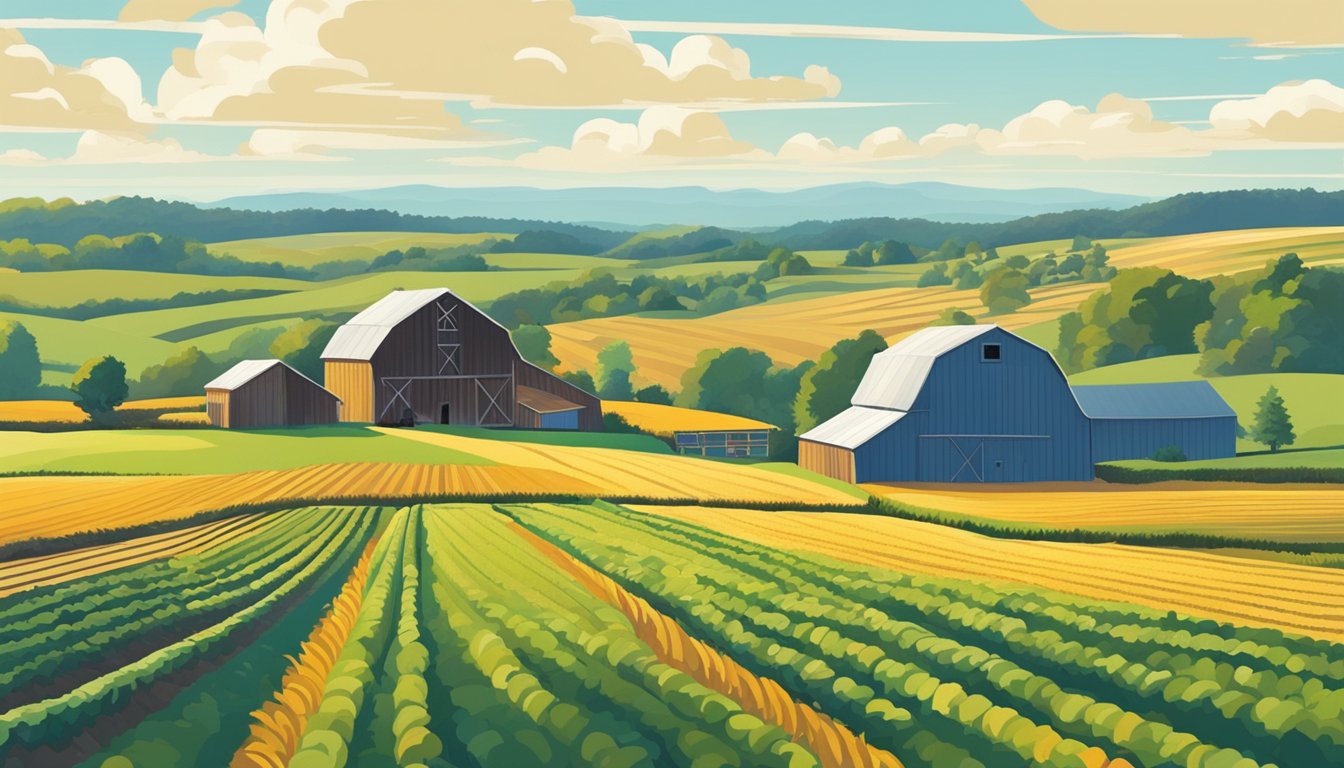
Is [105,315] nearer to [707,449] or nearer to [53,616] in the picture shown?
[707,449]

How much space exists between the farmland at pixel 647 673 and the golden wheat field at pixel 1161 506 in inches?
878

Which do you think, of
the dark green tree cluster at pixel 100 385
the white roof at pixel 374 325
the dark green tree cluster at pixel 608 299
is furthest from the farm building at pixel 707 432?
the dark green tree cluster at pixel 608 299

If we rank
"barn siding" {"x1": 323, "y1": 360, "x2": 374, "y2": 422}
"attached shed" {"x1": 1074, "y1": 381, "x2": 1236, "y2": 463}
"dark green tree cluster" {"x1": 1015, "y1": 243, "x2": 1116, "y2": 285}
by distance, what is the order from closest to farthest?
"attached shed" {"x1": 1074, "y1": 381, "x2": 1236, "y2": 463}
"barn siding" {"x1": 323, "y1": 360, "x2": 374, "y2": 422}
"dark green tree cluster" {"x1": 1015, "y1": 243, "x2": 1116, "y2": 285}

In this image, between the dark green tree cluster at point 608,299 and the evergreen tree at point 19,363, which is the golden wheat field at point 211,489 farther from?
the dark green tree cluster at point 608,299

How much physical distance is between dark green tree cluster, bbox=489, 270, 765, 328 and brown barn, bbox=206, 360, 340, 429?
268ft

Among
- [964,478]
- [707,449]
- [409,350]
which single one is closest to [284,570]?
[964,478]

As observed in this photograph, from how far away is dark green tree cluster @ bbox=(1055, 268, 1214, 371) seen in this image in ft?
411

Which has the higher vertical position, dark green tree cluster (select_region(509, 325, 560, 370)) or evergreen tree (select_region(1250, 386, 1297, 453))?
dark green tree cluster (select_region(509, 325, 560, 370))

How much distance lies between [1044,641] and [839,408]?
78.8 m

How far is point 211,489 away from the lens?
58.2 m

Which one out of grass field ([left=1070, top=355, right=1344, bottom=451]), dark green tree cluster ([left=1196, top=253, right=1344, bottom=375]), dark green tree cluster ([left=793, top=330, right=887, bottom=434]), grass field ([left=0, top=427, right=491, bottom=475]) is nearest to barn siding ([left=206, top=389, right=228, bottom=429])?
grass field ([left=0, top=427, right=491, bottom=475])

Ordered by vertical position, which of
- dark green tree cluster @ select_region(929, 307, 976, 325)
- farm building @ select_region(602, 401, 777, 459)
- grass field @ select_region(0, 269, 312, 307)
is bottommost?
farm building @ select_region(602, 401, 777, 459)

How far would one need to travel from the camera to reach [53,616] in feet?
83.5

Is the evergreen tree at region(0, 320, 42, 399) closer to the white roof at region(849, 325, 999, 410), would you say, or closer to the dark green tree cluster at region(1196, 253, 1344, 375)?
the white roof at region(849, 325, 999, 410)
